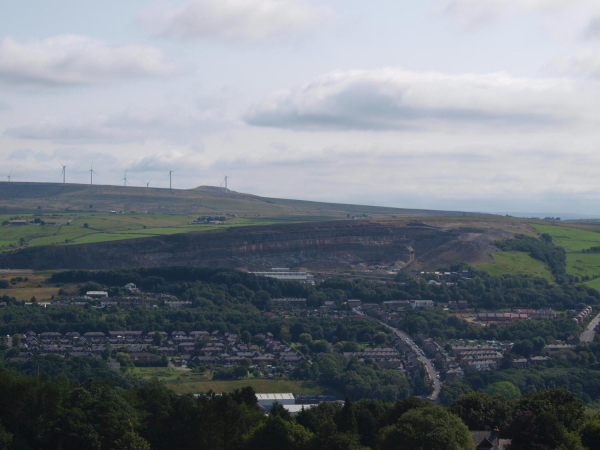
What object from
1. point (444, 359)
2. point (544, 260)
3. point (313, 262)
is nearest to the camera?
point (444, 359)

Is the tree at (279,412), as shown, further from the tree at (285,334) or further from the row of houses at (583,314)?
the row of houses at (583,314)

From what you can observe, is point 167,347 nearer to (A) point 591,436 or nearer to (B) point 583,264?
(A) point 591,436

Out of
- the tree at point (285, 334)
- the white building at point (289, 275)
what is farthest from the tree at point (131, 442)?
the white building at point (289, 275)

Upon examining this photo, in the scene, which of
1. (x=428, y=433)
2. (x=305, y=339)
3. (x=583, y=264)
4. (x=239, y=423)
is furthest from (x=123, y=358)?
(x=583, y=264)

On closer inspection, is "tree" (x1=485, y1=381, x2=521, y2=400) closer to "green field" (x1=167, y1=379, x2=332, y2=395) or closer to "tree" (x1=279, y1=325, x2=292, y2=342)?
"green field" (x1=167, y1=379, x2=332, y2=395)

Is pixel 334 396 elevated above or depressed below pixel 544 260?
below

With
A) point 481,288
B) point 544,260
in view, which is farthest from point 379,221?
point 481,288

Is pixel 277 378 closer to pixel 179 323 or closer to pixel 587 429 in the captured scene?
pixel 179 323
